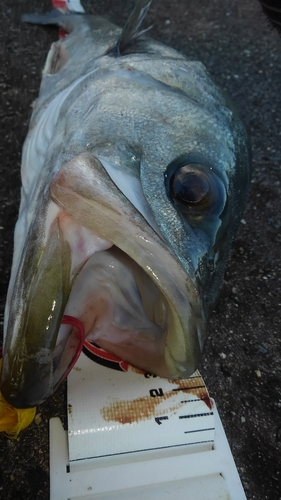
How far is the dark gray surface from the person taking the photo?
142 centimetres

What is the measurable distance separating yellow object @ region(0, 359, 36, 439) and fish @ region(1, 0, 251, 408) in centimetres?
18

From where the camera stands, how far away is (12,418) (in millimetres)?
1252

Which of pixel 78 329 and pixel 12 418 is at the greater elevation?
pixel 78 329

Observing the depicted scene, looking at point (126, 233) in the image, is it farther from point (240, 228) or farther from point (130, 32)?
point (130, 32)

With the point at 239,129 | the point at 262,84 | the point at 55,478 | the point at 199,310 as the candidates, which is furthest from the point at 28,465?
the point at 262,84

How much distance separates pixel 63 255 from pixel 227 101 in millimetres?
1101

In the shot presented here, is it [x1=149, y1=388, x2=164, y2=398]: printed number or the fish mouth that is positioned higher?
the fish mouth

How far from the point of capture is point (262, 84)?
2820 mm

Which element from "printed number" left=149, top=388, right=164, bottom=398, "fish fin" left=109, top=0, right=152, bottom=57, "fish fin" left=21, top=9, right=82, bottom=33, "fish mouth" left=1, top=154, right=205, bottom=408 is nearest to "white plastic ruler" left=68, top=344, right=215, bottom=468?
"printed number" left=149, top=388, right=164, bottom=398

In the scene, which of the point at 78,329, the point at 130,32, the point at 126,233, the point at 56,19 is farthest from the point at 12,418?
the point at 56,19

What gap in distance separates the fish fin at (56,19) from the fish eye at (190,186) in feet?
6.08

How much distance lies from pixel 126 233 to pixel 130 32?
4.29ft

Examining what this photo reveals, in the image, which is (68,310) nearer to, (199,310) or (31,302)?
(31,302)

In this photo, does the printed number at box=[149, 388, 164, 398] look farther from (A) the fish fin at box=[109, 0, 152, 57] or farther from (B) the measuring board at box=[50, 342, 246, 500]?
(A) the fish fin at box=[109, 0, 152, 57]
